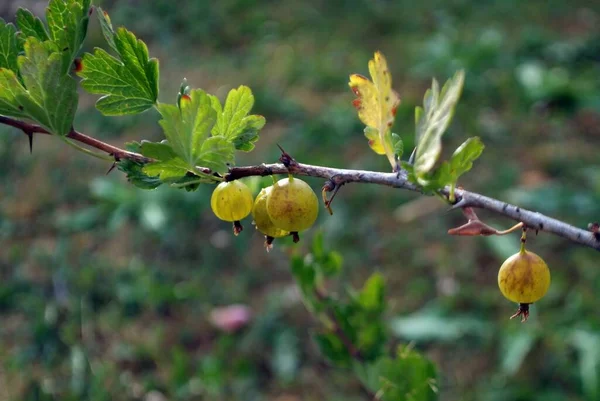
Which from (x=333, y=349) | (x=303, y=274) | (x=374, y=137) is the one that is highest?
(x=374, y=137)

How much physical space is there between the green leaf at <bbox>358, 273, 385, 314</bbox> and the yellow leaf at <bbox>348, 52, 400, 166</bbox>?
0.74 meters

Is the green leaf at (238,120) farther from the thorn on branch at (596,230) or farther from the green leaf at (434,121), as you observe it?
the thorn on branch at (596,230)

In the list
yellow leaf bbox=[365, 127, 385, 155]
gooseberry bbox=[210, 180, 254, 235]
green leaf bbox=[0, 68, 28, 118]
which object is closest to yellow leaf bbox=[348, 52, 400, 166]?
yellow leaf bbox=[365, 127, 385, 155]

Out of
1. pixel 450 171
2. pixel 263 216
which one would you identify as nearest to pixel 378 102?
pixel 450 171

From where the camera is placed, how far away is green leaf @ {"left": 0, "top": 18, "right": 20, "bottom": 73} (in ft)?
3.14

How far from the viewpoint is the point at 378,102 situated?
917 millimetres

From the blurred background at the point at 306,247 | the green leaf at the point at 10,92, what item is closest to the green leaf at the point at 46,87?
the green leaf at the point at 10,92

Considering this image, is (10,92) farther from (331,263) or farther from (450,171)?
(331,263)

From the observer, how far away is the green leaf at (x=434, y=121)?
0.78 meters

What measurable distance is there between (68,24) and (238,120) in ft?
0.92

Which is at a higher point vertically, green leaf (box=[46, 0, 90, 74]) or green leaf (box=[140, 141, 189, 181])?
green leaf (box=[46, 0, 90, 74])

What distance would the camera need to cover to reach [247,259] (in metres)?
3.67

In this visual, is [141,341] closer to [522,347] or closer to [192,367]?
[192,367]

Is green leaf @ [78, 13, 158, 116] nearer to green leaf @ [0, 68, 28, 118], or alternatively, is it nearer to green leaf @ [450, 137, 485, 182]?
green leaf @ [0, 68, 28, 118]
